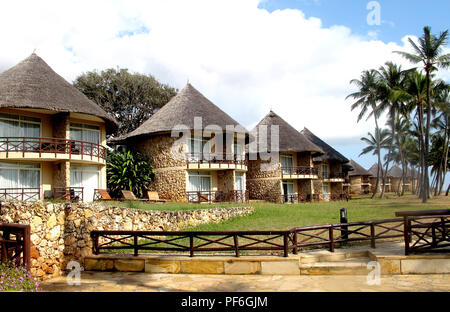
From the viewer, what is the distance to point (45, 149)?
18.5 metres

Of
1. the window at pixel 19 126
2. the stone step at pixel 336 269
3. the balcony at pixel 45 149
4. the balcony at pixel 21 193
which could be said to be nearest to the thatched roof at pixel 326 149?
the balcony at pixel 45 149

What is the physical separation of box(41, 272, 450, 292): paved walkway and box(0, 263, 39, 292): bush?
2.99ft

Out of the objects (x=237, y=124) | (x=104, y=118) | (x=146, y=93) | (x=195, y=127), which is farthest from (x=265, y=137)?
(x=104, y=118)

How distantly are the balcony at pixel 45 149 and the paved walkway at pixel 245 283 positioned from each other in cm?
962

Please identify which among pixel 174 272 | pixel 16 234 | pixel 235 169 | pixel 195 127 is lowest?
pixel 174 272

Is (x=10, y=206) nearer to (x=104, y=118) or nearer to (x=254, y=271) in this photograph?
(x=254, y=271)

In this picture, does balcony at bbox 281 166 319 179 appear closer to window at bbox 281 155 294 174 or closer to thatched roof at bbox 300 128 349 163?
window at bbox 281 155 294 174

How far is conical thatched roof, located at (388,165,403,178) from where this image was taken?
212 feet

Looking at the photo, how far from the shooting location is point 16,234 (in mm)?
8617

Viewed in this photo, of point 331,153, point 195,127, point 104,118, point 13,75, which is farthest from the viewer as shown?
point 331,153

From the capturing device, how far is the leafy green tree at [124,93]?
33.9 metres

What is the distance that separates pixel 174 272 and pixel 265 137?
905 inches

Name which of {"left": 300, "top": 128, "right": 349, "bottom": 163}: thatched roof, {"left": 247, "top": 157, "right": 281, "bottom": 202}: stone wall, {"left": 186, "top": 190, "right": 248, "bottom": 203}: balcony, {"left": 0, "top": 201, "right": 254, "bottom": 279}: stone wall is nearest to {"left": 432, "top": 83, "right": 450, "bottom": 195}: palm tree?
{"left": 300, "top": 128, "right": 349, "bottom": 163}: thatched roof

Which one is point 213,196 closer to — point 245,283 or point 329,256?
point 329,256
